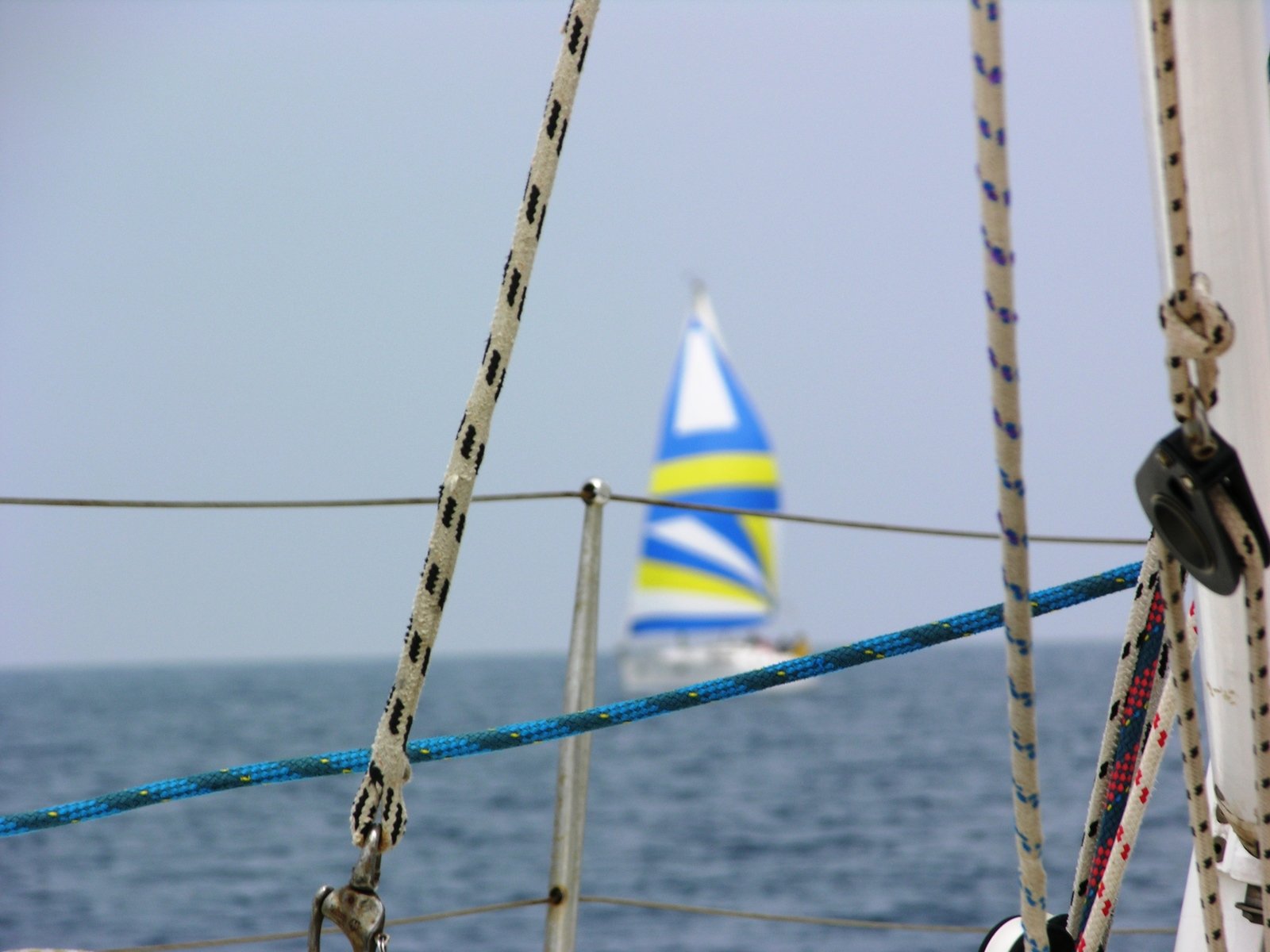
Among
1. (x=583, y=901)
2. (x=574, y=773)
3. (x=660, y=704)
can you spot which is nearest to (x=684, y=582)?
(x=583, y=901)

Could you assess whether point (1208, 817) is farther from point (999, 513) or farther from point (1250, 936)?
point (999, 513)

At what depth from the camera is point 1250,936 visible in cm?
88

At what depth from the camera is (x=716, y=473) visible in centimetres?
1958

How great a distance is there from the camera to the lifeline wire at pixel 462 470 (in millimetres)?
830

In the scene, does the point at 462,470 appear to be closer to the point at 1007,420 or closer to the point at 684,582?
the point at 1007,420

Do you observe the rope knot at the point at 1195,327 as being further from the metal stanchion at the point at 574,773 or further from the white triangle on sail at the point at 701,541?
the white triangle on sail at the point at 701,541

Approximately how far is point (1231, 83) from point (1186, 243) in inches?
5.1

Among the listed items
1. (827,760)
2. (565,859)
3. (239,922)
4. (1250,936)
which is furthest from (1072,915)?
(827,760)

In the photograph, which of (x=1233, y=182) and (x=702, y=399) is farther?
(x=702, y=399)

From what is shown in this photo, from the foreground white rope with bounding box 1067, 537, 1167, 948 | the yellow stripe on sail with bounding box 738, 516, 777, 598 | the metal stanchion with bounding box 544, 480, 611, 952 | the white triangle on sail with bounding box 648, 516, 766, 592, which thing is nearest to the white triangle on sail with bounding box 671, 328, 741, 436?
the white triangle on sail with bounding box 648, 516, 766, 592

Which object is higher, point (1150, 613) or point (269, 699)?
point (269, 699)

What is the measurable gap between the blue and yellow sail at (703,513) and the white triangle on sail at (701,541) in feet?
0.04

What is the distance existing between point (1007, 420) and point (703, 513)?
19074 millimetres

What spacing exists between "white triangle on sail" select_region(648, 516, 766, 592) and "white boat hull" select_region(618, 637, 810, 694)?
10.5 ft
